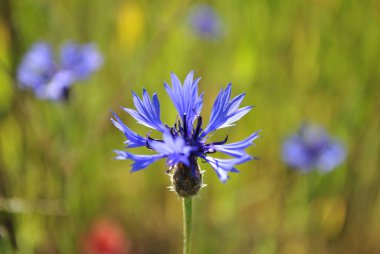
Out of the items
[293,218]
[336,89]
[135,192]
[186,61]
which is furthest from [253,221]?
[186,61]

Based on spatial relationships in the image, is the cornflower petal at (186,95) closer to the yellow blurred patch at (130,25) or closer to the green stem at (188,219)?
the green stem at (188,219)

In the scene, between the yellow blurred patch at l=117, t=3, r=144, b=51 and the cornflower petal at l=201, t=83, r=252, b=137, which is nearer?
the cornflower petal at l=201, t=83, r=252, b=137

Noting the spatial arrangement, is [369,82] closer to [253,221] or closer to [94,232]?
[253,221]

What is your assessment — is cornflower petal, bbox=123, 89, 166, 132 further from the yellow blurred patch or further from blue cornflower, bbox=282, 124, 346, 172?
the yellow blurred patch

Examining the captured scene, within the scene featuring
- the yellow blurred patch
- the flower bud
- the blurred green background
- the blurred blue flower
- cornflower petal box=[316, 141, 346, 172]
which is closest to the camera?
the flower bud

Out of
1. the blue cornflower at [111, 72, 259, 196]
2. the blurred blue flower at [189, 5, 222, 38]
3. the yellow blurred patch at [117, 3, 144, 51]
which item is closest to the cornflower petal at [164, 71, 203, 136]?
the blue cornflower at [111, 72, 259, 196]

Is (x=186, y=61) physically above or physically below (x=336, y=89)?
above
